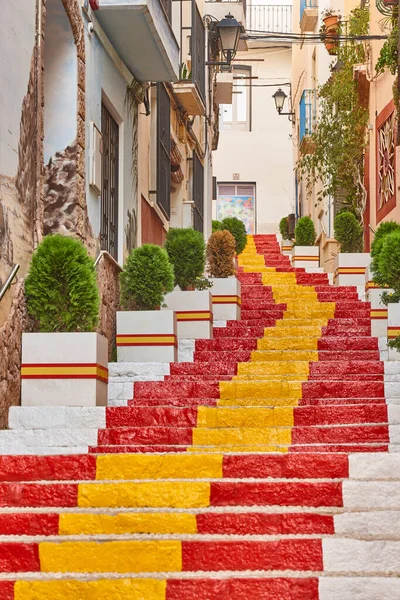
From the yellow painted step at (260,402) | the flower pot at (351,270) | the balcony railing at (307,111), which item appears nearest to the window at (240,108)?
the balcony railing at (307,111)

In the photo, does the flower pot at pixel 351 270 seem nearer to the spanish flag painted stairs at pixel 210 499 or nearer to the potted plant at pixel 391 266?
the potted plant at pixel 391 266

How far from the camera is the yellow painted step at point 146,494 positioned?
23.6 feet

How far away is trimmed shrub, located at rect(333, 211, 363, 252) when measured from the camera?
61.7 feet

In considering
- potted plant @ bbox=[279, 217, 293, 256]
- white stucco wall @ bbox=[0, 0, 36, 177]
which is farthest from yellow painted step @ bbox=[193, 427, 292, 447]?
potted plant @ bbox=[279, 217, 293, 256]

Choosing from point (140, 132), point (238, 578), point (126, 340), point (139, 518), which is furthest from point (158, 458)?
point (140, 132)

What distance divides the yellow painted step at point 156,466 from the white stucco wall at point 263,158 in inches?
1071

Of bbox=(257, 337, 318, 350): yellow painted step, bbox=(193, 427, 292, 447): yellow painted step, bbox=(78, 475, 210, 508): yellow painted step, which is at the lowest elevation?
bbox=(78, 475, 210, 508): yellow painted step

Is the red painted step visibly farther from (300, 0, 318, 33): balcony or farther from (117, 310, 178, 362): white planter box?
(300, 0, 318, 33): balcony

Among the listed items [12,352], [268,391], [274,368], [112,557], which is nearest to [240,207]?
[274,368]

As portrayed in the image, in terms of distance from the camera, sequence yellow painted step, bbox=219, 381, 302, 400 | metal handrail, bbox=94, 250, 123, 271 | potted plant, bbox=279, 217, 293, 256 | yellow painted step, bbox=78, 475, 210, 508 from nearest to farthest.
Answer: yellow painted step, bbox=78, 475, 210, 508 → yellow painted step, bbox=219, 381, 302, 400 → metal handrail, bbox=94, 250, 123, 271 → potted plant, bbox=279, 217, 293, 256

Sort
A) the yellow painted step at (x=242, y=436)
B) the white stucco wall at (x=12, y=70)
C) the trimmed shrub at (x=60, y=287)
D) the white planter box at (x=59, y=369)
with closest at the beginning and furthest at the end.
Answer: the yellow painted step at (x=242, y=436)
the white stucco wall at (x=12, y=70)
the white planter box at (x=59, y=369)
the trimmed shrub at (x=60, y=287)

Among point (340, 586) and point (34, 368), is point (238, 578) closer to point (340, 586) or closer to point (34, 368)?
point (340, 586)

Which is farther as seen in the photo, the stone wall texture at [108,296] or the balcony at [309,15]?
the balcony at [309,15]

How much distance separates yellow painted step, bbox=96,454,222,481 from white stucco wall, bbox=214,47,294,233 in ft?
89.3
